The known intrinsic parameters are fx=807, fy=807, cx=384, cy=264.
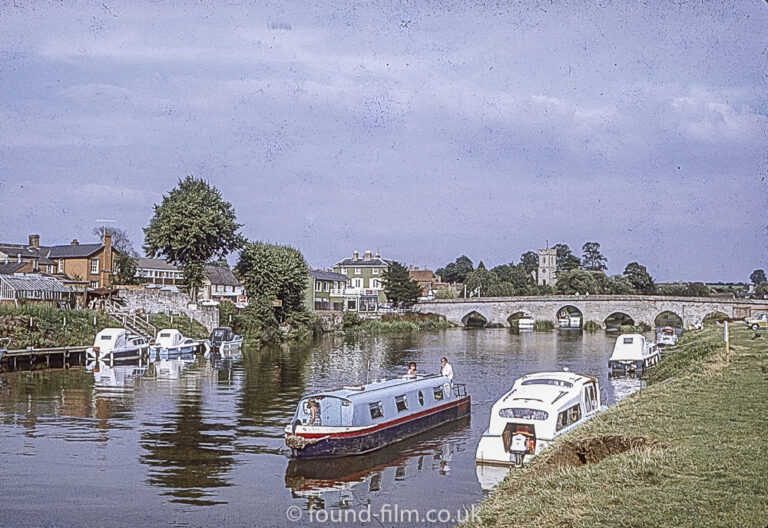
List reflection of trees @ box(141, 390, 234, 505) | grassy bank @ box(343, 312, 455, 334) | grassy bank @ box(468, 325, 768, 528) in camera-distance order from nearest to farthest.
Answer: grassy bank @ box(468, 325, 768, 528)
reflection of trees @ box(141, 390, 234, 505)
grassy bank @ box(343, 312, 455, 334)

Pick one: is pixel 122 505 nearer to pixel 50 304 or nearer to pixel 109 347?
pixel 109 347

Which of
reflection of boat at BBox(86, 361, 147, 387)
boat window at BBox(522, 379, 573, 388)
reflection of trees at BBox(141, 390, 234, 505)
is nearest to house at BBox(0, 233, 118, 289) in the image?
reflection of boat at BBox(86, 361, 147, 387)

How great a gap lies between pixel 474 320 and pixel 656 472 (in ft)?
398

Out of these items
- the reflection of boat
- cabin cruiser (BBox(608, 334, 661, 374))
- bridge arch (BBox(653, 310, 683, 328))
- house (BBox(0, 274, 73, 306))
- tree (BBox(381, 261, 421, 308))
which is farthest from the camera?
bridge arch (BBox(653, 310, 683, 328))

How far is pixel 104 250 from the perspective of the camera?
83.7 meters

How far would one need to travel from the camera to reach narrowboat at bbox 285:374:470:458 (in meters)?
24.6

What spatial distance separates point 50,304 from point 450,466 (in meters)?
47.5

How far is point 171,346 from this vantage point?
200ft

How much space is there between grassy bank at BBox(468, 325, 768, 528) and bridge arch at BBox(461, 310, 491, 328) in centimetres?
10253

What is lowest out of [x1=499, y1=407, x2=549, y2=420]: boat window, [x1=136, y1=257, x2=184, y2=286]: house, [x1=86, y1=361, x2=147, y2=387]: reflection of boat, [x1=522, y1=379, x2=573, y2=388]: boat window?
[x1=86, y1=361, x2=147, y2=387]: reflection of boat

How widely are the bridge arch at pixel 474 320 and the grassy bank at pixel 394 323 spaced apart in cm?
463

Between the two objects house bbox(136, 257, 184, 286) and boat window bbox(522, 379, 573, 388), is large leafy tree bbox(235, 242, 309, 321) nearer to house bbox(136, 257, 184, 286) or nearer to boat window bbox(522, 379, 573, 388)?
house bbox(136, 257, 184, 286)

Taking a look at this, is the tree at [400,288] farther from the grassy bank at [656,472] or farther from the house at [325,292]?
the grassy bank at [656,472]

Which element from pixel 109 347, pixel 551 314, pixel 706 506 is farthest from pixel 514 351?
pixel 706 506
